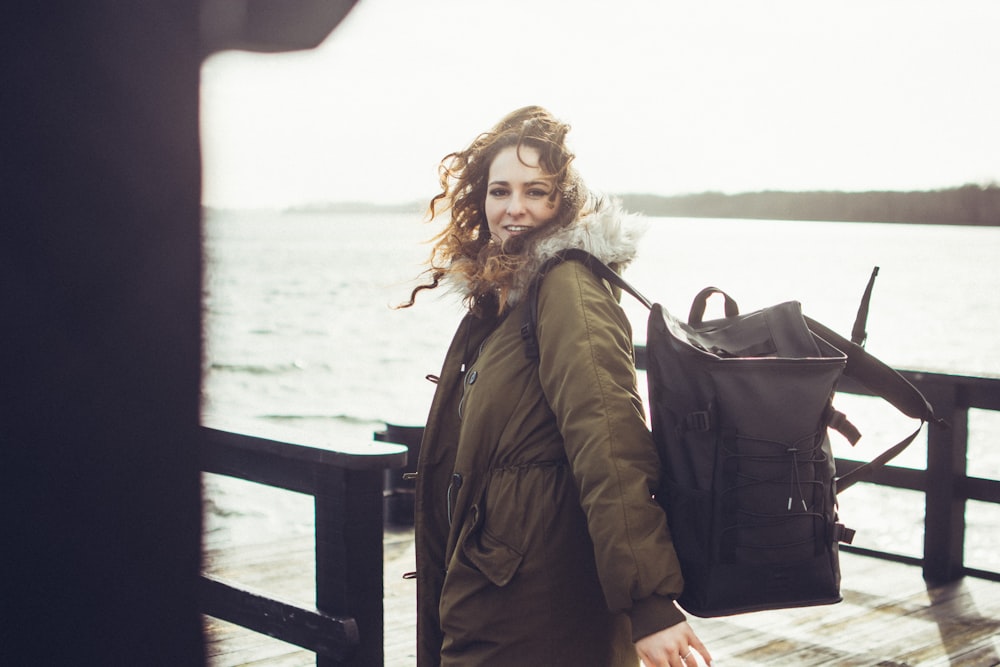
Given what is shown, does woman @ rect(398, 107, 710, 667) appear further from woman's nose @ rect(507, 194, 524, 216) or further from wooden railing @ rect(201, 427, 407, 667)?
wooden railing @ rect(201, 427, 407, 667)

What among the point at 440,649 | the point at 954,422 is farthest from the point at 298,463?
the point at 954,422

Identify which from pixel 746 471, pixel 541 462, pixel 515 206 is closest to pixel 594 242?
pixel 515 206

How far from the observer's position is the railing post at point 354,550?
243 centimetres

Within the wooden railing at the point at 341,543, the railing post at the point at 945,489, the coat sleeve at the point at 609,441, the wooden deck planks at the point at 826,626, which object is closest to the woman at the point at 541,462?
the coat sleeve at the point at 609,441

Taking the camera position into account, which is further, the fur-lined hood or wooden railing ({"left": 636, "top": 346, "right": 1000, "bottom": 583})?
wooden railing ({"left": 636, "top": 346, "right": 1000, "bottom": 583})

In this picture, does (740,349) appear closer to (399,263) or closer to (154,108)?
(154,108)

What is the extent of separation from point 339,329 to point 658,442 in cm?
5158

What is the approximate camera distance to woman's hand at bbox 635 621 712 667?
1.62m

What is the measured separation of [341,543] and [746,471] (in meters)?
1.19

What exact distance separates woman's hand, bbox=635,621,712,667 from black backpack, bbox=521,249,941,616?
60 mm

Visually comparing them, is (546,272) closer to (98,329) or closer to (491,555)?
(491,555)

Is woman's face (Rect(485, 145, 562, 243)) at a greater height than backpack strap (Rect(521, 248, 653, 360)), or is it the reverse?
woman's face (Rect(485, 145, 562, 243))

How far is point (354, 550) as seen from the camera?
2.45 metres

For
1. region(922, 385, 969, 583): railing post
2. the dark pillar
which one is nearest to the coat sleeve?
the dark pillar
